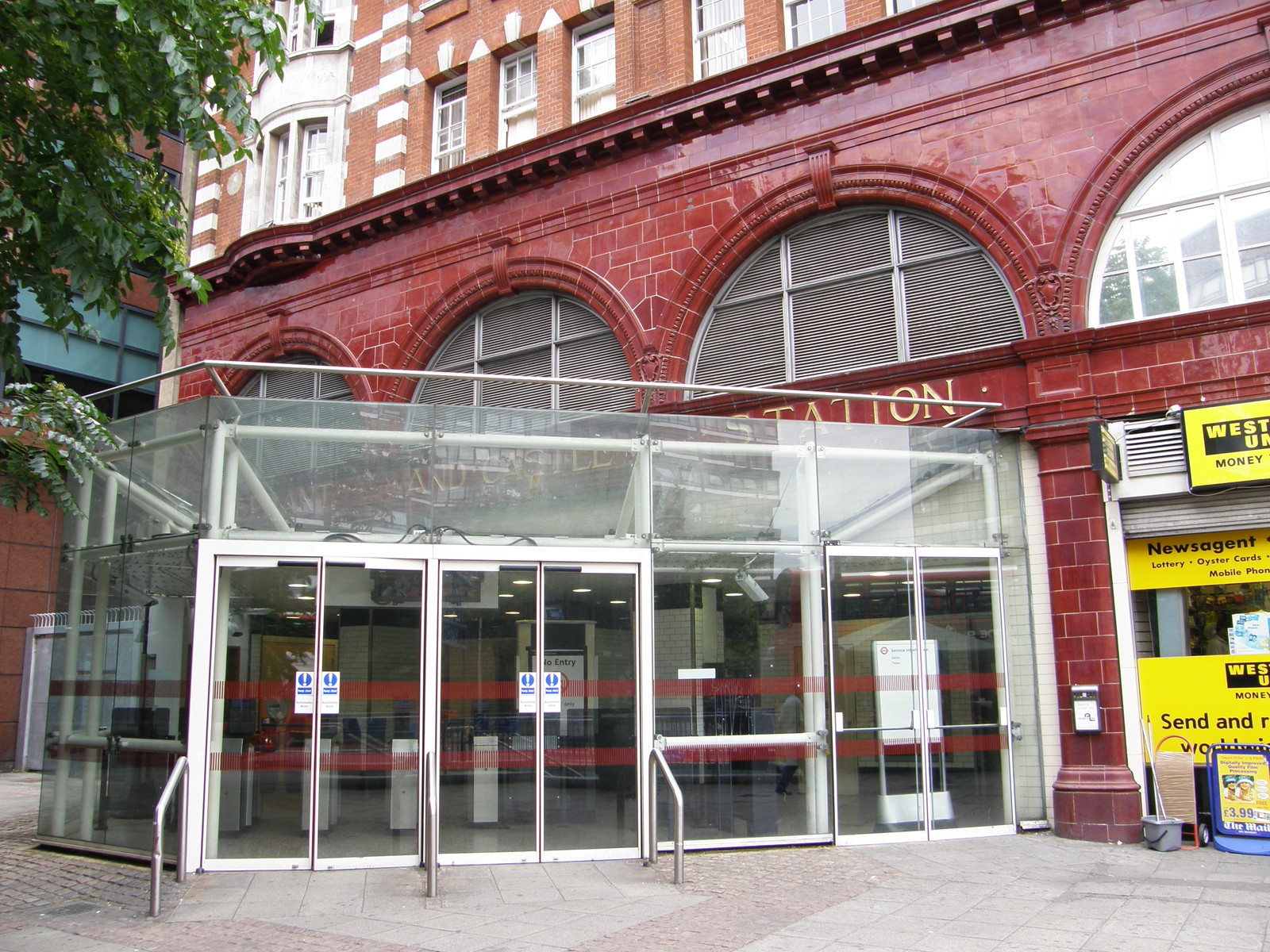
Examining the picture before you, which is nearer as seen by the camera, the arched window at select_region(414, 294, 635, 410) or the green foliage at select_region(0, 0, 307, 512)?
the green foliage at select_region(0, 0, 307, 512)

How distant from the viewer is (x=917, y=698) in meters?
11.0

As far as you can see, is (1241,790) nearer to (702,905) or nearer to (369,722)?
(702,905)

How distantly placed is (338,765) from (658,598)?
133 inches

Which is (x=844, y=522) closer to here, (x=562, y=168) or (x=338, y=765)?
(x=338, y=765)

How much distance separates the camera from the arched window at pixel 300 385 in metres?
18.7

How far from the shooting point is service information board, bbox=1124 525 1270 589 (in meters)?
10.8

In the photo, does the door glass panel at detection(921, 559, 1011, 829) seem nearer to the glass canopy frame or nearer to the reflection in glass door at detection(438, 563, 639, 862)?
the glass canopy frame

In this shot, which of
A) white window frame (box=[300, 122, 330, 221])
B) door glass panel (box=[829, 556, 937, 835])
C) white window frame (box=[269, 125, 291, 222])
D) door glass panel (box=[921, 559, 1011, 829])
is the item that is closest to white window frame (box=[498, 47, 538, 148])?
white window frame (box=[300, 122, 330, 221])

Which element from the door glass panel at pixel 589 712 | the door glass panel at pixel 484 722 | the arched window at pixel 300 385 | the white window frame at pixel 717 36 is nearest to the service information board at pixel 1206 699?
the door glass panel at pixel 589 712

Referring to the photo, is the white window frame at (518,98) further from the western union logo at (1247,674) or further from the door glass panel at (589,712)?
the western union logo at (1247,674)

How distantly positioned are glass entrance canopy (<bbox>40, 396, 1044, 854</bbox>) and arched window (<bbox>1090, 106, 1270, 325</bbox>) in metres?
3.21

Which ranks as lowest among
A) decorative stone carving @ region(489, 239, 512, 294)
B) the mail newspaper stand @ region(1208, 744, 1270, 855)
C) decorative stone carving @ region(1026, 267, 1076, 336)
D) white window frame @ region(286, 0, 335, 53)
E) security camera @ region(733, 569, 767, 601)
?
the mail newspaper stand @ region(1208, 744, 1270, 855)

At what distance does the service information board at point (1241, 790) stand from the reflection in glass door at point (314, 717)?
25.3 ft

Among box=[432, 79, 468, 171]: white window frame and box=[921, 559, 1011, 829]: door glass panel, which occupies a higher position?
box=[432, 79, 468, 171]: white window frame
